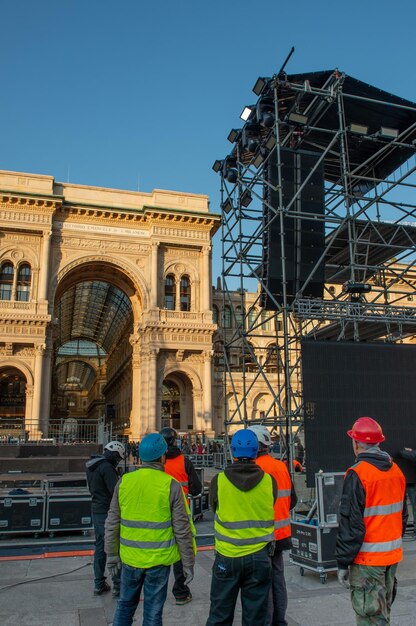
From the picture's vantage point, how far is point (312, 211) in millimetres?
15273

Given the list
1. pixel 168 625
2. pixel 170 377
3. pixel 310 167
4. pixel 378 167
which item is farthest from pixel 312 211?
pixel 170 377

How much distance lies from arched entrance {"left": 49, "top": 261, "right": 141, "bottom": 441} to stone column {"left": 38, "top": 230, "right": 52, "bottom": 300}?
189 centimetres

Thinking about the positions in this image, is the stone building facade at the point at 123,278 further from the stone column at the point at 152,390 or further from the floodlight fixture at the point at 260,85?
the floodlight fixture at the point at 260,85

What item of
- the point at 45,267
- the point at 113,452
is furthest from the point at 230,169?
the point at 45,267

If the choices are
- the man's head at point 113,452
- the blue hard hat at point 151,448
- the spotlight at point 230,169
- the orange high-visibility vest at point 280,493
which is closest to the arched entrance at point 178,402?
the spotlight at point 230,169

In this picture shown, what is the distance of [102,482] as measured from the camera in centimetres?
730

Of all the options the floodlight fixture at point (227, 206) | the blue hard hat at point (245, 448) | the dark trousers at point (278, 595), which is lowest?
the dark trousers at point (278, 595)

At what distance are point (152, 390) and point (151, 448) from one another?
110 feet

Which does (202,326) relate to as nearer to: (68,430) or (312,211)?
(68,430)

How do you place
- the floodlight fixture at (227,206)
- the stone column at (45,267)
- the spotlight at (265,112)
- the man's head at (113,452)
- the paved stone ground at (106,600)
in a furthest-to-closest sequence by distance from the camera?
the stone column at (45,267), the floodlight fixture at (227,206), the spotlight at (265,112), the man's head at (113,452), the paved stone ground at (106,600)

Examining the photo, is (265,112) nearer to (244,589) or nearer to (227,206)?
(227,206)

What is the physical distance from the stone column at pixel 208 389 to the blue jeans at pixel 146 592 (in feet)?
112

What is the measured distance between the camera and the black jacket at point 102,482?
7223 millimetres

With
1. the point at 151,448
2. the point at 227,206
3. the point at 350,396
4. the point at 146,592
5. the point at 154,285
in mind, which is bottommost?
the point at 146,592
